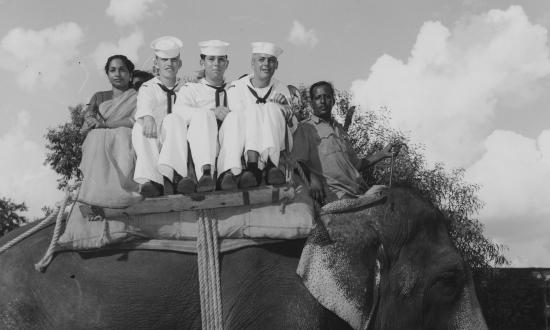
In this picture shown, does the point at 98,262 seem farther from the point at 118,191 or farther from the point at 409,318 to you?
the point at 409,318

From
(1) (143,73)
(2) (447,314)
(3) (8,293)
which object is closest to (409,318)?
(2) (447,314)

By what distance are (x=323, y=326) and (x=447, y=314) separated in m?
0.82

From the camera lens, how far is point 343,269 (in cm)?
457

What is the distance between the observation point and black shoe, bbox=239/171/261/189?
466 centimetres

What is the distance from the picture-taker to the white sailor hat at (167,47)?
5633 mm

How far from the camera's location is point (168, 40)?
5.68 meters

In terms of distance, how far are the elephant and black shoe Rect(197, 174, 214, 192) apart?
1.51 feet

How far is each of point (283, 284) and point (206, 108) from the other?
1.37m

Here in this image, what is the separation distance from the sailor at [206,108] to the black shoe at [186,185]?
21 mm

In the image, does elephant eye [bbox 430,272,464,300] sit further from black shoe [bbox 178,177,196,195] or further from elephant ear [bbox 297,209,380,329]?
black shoe [bbox 178,177,196,195]

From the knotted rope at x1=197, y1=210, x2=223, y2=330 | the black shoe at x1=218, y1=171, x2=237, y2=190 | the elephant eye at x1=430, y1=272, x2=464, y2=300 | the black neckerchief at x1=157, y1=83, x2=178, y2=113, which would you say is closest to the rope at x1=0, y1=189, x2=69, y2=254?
the black neckerchief at x1=157, y1=83, x2=178, y2=113

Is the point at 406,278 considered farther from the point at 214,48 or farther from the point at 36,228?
the point at 36,228

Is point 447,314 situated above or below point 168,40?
below

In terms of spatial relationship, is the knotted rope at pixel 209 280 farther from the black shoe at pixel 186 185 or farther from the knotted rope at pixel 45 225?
the knotted rope at pixel 45 225
